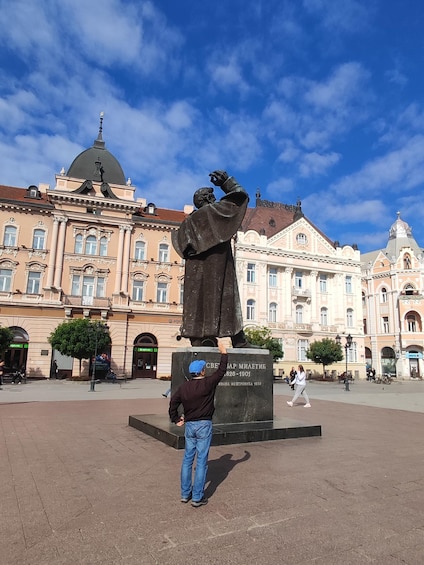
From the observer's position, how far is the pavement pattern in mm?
2982

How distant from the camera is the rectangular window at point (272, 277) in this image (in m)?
43.9

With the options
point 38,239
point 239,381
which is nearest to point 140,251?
point 38,239

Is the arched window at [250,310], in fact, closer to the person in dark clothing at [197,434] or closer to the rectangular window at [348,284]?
the rectangular window at [348,284]

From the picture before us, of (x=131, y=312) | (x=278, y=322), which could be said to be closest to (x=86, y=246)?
(x=131, y=312)

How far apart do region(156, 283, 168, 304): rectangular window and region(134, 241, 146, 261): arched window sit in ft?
10.0

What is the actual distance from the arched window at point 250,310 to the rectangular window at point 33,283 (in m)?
20.4

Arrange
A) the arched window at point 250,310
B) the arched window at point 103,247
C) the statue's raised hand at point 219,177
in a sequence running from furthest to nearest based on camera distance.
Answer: the arched window at point 250,310, the arched window at point 103,247, the statue's raised hand at point 219,177

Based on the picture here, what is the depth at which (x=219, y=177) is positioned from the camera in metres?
7.86

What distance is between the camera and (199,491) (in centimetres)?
381

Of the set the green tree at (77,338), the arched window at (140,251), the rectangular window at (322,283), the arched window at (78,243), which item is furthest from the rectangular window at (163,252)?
the rectangular window at (322,283)

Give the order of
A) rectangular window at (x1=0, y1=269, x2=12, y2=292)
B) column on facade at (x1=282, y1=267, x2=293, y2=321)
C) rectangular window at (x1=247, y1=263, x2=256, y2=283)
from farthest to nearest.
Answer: column on facade at (x1=282, y1=267, x2=293, y2=321) → rectangular window at (x1=247, y1=263, x2=256, y2=283) → rectangular window at (x1=0, y1=269, x2=12, y2=292)

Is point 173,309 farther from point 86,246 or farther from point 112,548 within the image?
point 112,548

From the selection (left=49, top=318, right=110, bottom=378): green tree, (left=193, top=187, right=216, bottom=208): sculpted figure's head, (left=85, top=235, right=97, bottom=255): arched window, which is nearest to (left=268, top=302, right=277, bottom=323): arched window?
(left=85, top=235, right=97, bottom=255): arched window

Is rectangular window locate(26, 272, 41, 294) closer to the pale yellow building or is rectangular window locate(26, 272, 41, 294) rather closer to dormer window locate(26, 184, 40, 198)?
the pale yellow building
